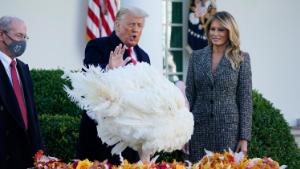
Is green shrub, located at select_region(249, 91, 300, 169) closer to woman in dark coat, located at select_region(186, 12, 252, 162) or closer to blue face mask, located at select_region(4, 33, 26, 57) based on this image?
woman in dark coat, located at select_region(186, 12, 252, 162)

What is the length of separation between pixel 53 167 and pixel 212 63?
6.77 ft

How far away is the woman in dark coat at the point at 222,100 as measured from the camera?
6.01 meters

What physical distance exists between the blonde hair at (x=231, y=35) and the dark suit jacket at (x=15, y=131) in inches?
56.0

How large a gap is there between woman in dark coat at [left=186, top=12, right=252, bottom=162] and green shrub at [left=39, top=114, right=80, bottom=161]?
148cm

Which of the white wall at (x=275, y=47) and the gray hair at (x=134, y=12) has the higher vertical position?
the gray hair at (x=134, y=12)

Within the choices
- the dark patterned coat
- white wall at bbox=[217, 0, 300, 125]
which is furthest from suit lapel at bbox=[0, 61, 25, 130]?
white wall at bbox=[217, 0, 300, 125]

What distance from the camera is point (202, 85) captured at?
6.05m

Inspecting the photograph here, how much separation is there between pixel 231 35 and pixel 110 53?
1.04m

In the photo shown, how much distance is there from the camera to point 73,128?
23.7 feet

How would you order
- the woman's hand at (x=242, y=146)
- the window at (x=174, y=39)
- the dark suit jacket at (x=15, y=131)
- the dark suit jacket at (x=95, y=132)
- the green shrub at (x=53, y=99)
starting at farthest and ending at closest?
the window at (x=174, y=39)
the green shrub at (x=53, y=99)
the woman's hand at (x=242, y=146)
the dark suit jacket at (x=15, y=131)
the dark suit jacket at (x=95, y=132)

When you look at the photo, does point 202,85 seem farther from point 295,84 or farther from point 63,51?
point 295,84

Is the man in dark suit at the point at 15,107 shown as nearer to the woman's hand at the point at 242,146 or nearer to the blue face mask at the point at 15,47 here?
the blue face mask at the point at 15,47

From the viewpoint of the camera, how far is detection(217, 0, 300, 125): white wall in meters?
12.0

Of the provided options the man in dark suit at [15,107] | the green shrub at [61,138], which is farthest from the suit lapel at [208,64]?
the green shrub at [61,138]
